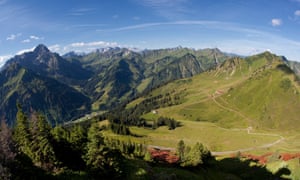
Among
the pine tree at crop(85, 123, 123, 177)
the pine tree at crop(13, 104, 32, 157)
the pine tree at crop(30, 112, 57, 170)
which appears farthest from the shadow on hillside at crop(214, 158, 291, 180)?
the pine tree at crop(13, 104, 32, 157)

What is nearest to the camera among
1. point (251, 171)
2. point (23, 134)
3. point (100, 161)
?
point (100, 161)

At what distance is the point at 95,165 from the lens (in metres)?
44.5

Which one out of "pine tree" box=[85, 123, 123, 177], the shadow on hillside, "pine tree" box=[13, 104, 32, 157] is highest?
"pine tree" box=[13, 104, 32, 157]

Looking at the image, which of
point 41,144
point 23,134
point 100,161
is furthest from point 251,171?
point 23,134

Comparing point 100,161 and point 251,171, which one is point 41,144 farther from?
point 251,171

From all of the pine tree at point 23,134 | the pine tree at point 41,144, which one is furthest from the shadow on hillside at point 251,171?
the pine tree at point 23,134

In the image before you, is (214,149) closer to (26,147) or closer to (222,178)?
(222,178)

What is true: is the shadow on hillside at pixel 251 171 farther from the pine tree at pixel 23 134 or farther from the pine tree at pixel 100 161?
the pine tree at pixel 23 134

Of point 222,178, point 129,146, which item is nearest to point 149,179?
point 222,178

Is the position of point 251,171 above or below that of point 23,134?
below

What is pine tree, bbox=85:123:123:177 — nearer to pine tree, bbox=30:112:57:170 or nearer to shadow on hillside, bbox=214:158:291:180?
pine tree, bbox=30:112:57:170

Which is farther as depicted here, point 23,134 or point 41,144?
point 23,134

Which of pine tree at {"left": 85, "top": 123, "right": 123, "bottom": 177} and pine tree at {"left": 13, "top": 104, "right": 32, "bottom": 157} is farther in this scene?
pine tree at {"left": 13, "top": 104, "right": 32, "bottom": 157}

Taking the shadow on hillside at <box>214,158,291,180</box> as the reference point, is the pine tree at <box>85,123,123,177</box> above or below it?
above
